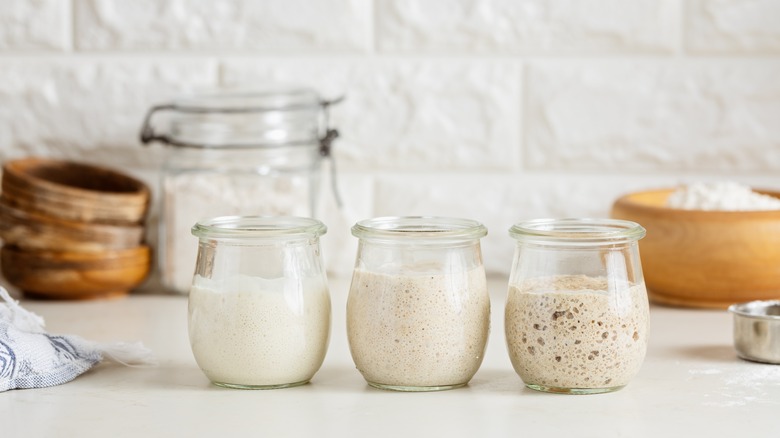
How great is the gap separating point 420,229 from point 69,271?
0.61 meters

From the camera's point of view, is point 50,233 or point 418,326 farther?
point 50,233

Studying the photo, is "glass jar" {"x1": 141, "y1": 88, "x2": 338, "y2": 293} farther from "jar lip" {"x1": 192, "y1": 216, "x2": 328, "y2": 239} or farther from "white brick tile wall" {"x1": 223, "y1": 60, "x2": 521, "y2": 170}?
"jar lip" {"x1": 192, "y1": 216, "x2": 328, "y2": 239}

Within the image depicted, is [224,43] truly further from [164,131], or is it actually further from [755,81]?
[755,81]

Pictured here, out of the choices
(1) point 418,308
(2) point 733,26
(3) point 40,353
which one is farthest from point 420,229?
(2) point 733,26

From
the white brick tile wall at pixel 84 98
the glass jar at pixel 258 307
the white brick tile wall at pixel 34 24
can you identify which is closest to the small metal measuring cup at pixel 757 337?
the glass jar at pixel 258 307

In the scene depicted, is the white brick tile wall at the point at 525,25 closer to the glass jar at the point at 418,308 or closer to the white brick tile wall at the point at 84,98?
the white brick tile wall at the point at 84,98

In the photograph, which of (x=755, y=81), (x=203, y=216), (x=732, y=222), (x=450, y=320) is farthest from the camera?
(x=755, y=81)

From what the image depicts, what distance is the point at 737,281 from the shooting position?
127 centimetres

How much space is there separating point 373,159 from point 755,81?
22.1 inches

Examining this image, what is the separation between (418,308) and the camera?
0.84m

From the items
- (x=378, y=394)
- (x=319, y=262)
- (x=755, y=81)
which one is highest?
(x=755, y=81)

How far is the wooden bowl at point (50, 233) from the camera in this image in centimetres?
133

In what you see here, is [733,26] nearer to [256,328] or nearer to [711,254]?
[711,254]

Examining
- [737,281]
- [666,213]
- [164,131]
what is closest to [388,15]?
[164,131]
